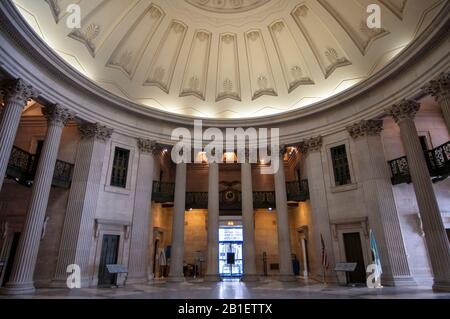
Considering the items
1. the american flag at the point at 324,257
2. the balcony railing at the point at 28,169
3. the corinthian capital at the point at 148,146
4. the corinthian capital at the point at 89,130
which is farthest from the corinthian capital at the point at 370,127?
the balcony railing at the point at 28,169

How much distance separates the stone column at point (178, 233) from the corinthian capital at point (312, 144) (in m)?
7.56

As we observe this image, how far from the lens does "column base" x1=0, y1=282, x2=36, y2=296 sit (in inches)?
361

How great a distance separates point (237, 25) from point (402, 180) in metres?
13.0

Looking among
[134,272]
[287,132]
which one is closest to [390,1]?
[287,132]

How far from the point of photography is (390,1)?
12.7m

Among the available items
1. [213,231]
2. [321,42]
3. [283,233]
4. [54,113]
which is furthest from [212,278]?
[321,42]

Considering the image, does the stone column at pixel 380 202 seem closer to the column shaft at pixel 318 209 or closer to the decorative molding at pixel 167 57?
the column shaft at pixel 318 209

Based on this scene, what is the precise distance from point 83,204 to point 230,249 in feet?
40.1

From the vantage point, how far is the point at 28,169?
492 inches

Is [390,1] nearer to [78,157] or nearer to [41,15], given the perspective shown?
[41,15]

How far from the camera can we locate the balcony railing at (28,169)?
38.1 ft

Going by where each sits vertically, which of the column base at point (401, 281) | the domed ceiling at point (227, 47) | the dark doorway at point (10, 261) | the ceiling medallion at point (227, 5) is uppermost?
the ceiling medallion at point (227, 5)

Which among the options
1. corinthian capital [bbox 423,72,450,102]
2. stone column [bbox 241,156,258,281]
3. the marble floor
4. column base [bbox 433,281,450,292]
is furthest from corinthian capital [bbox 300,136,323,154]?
column base [bbox 433,281,450,292]

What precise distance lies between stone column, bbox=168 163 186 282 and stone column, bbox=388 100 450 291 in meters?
11.5
